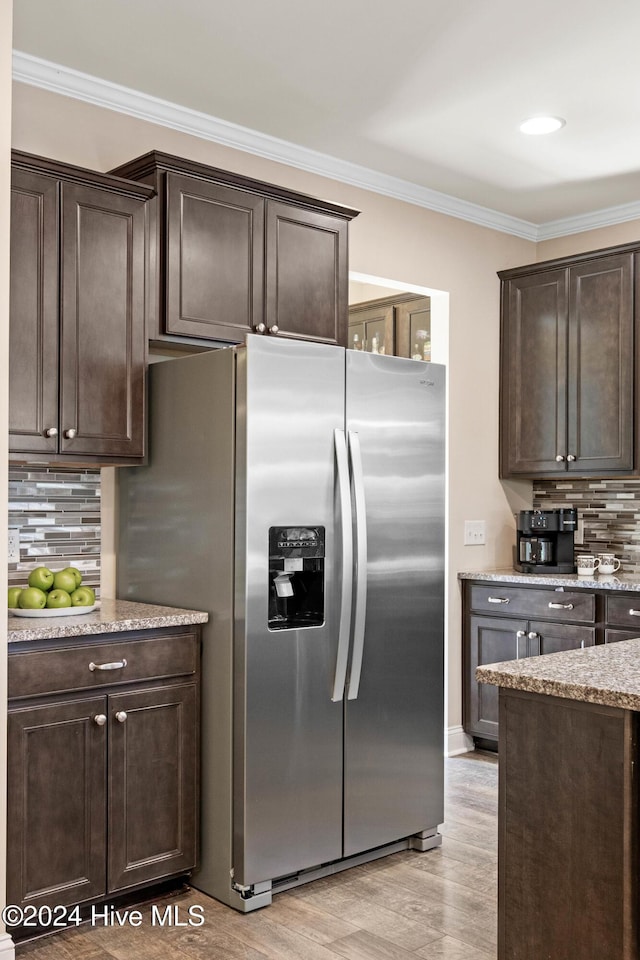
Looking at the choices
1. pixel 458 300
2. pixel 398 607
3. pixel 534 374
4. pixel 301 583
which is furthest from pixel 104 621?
pixel 534 374

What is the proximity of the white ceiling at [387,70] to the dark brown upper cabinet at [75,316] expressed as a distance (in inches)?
20.3

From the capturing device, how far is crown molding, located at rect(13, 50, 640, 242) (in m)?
3.29

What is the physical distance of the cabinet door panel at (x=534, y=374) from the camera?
4734 mm

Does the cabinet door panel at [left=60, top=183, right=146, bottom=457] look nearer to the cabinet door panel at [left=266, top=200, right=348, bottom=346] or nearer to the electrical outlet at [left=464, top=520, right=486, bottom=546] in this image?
the cabinet door panel at [left=266, top=200, right=348, bottom=346]

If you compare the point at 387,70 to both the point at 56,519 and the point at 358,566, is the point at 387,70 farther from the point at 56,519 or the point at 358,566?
the point at 56,519

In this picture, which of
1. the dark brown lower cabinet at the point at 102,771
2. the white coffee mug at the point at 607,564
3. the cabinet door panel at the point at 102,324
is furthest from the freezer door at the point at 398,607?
the white coffee mug at the point at 607,564

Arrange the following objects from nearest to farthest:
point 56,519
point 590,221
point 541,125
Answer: point 56,519
point 541,125
point 590,221

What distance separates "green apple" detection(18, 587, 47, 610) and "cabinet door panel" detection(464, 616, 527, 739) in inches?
95.0

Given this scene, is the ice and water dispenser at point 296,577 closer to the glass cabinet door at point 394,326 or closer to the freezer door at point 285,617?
the freezer door at point 285,617

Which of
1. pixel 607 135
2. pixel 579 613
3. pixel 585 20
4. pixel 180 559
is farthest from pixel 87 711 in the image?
pixel 607 135

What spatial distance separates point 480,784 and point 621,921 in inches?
97.0

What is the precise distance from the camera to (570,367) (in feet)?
15.4

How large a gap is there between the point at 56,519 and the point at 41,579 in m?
0.40

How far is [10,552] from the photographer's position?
3.17 metres
